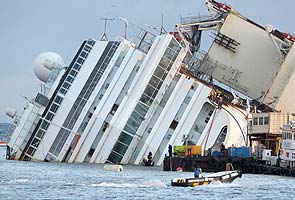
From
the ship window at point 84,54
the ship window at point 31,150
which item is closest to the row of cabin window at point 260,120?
the ship window at point 84,54

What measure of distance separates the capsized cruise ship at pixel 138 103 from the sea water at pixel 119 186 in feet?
43.3

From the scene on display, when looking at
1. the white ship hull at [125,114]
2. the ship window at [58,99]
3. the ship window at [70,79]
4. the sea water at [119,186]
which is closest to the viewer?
the sea water at [119,186]

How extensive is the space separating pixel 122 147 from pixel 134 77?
24.8 ft

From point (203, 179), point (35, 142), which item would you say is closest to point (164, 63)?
point (35, 142)

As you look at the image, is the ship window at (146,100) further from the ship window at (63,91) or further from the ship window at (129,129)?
the ship window at (63,91)

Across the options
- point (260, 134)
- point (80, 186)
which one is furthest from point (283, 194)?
point (260, 134)

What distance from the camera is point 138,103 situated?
102688 millimetres

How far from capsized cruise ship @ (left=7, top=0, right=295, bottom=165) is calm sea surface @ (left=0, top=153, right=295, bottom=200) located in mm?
13144

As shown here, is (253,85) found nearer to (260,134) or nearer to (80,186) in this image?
(260,134)

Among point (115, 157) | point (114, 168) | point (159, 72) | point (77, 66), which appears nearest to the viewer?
point (114, 168)

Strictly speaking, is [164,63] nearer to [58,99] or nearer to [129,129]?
[129,129]

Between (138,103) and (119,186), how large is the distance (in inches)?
1343

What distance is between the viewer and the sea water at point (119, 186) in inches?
2417

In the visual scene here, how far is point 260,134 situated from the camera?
97500mm
